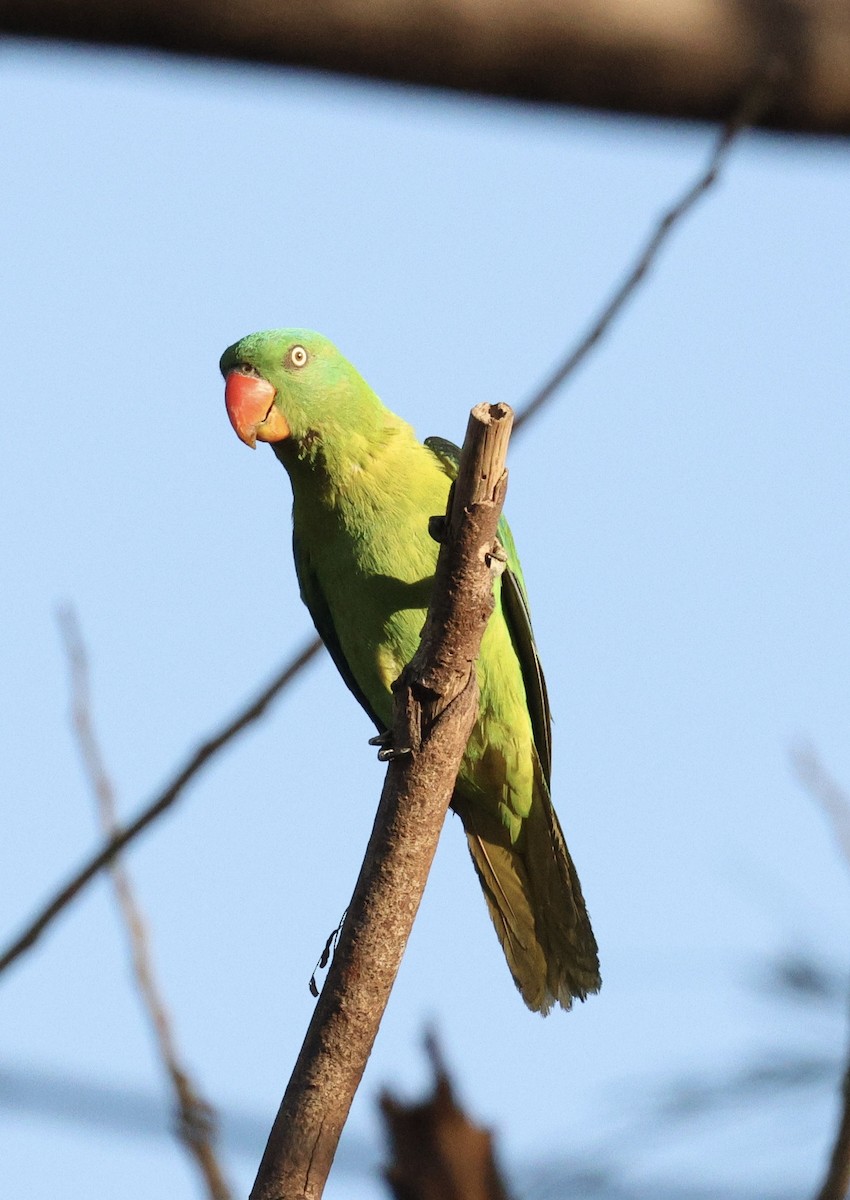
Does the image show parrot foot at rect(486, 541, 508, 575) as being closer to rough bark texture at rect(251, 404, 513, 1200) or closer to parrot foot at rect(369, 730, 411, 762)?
rough bark texture at rect(251, 404, 513, 1200)

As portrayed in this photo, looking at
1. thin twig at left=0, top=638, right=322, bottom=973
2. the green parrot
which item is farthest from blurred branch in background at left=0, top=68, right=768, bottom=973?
the green parrot

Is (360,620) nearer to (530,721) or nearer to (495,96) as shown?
(530,721)

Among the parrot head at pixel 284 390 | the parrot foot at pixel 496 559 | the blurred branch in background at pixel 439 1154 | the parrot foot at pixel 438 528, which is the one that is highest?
the parrot head at pixel 284 390

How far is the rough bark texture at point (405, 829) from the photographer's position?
254cm

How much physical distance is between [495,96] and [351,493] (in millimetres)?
2933

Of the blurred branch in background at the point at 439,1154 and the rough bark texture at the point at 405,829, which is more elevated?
the rough bark texture at the point at 405,829

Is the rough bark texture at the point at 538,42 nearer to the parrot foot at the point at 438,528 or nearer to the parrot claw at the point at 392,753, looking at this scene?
the parrot foot at the point at 438,528

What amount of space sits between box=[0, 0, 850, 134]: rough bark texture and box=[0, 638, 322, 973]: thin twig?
1.14 m

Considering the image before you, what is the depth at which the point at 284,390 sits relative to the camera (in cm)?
436

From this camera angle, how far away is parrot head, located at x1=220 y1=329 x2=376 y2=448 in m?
4.33

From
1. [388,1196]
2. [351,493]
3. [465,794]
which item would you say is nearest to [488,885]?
[465,794]

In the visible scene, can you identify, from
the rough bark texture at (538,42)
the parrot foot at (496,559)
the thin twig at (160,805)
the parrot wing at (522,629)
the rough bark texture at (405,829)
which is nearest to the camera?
the rough bark texture at (538,42)

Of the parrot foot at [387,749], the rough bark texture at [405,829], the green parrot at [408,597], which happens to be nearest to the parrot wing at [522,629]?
the green parrot at [408,597]

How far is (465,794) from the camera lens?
463 cm
